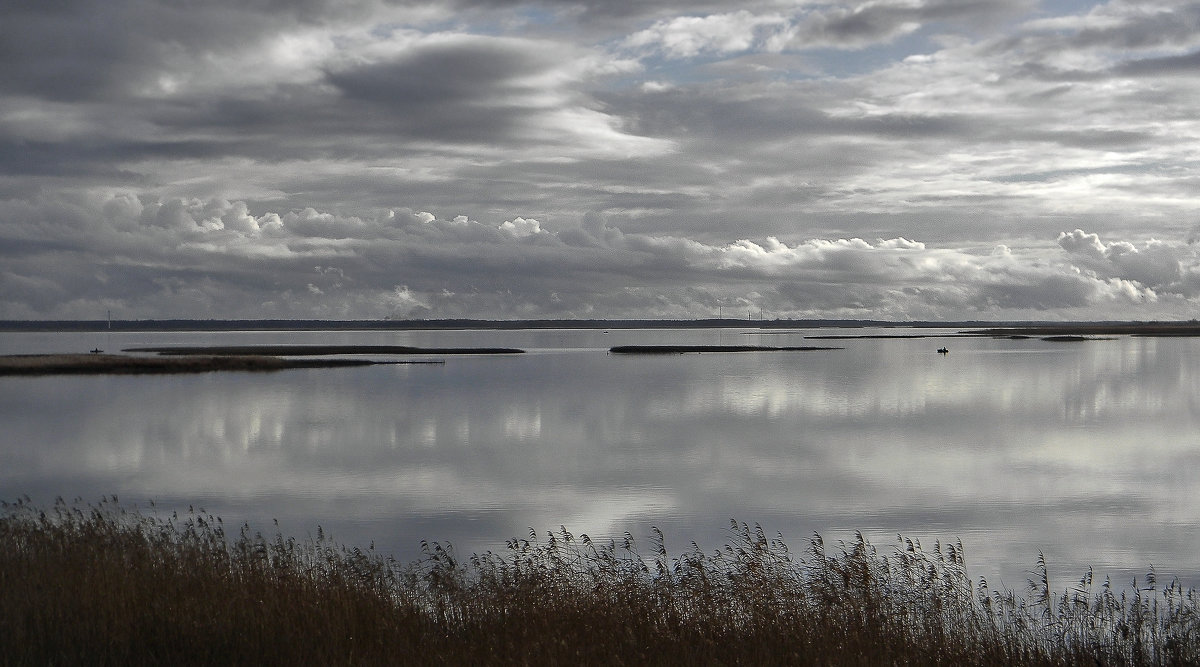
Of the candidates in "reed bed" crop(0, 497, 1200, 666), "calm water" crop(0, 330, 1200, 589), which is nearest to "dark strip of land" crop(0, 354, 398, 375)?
"calm water" crop(0, 330, 1200, 589)

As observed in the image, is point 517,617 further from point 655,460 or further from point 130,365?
point 130,365

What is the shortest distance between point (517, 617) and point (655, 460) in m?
22.1

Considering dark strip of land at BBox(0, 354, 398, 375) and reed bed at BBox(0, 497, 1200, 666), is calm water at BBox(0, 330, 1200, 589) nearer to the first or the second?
reed bed at BBox(0, 497, 1200, 666)

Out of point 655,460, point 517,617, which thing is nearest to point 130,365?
point 655,460

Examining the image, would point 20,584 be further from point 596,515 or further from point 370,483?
point 370,483

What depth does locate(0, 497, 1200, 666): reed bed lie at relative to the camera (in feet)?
35.8

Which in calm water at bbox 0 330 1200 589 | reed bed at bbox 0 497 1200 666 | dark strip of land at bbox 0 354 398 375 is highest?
reed bed at bbox 0 497 1200 666

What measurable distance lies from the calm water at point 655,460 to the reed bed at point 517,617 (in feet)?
13.7

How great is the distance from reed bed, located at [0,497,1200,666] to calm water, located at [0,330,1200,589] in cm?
417

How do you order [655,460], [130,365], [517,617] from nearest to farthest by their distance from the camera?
1. [517,617]
2. [655,460]
3. [130,365]

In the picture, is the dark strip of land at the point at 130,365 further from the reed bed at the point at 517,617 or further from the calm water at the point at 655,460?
the reed bed at the point at 517,617

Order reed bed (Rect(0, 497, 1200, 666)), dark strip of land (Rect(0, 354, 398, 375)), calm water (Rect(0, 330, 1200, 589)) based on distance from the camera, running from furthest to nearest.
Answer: dark strip of land (Rect(0, 354, 398, 375)) < calm water (Rect(0, 330, 1200, 589)) < reed bed (Rect(0, 497, 1200, 666))

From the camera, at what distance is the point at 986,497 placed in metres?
26.8

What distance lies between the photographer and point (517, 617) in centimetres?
1259
